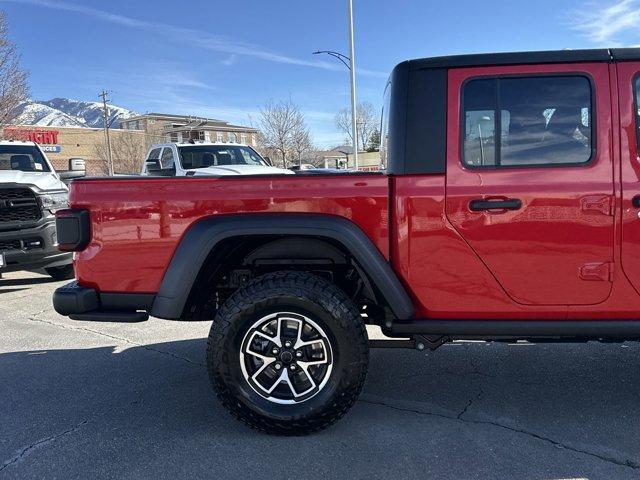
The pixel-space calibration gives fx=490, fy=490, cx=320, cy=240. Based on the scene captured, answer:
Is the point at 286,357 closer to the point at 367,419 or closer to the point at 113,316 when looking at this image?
the point at 367,419

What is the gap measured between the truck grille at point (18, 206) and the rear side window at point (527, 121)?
6.31 m

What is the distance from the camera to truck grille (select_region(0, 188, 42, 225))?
665 centimetres

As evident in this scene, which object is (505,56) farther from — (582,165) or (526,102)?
(582,165)

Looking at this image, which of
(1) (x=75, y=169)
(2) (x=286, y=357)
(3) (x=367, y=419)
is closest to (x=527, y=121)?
(2) (x=286, y=357)

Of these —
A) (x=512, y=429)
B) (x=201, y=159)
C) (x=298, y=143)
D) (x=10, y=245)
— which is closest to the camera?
(x=512, y=429)

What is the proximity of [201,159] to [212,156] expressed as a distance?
24 centimetres

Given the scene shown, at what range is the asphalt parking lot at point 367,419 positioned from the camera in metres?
2.57

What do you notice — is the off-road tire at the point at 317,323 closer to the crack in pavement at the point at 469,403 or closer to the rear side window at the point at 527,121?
the crack in pavement at the point at 469,403

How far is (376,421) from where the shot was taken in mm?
3043

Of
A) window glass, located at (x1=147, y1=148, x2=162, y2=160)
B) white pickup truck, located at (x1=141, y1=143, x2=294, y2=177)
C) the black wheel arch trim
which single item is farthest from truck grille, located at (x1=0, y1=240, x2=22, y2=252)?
the black wheel arch trim

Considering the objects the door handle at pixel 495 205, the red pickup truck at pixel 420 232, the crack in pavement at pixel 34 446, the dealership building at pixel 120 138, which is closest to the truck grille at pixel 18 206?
the red pickup truck at pixel 420 232

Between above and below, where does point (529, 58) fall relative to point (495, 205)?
above

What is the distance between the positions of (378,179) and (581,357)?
258cm

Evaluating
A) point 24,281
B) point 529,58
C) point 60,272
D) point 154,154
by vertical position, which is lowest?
point 24,281
